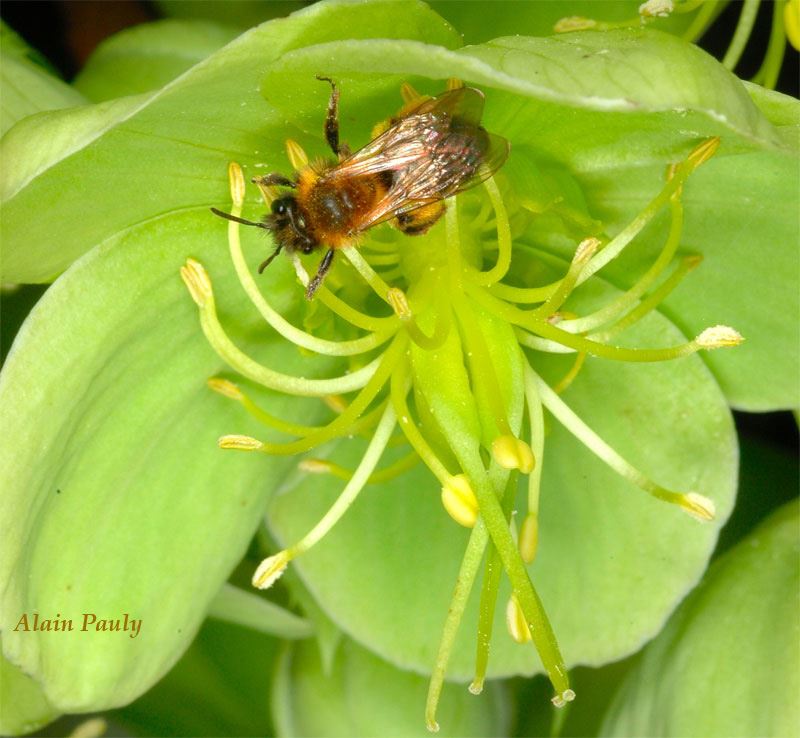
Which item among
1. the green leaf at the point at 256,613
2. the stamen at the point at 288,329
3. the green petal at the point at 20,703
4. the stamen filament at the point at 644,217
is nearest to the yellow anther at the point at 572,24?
the stamen filament at the point at 644,217

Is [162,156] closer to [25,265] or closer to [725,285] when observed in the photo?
[25,265]

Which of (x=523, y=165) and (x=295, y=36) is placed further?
(x=523, y=165)

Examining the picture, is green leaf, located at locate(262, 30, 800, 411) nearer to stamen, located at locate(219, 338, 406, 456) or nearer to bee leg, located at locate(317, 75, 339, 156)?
bee leg, located at locate(317, 75, 339, 156)

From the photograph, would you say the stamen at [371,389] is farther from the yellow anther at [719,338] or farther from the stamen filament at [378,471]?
the yellow anther at [719,338]

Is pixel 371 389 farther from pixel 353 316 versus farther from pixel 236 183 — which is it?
pixel 236 183

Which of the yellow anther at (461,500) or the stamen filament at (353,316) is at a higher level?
the stamen filament at (353,316)

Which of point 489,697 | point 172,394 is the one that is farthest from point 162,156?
point 489,697

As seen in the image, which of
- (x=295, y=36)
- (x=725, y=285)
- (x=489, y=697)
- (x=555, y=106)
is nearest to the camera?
→ (x=295, y=36)
